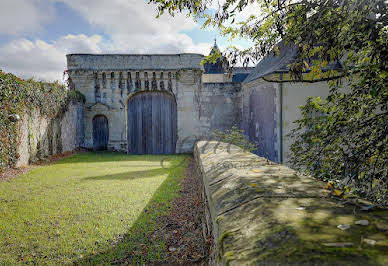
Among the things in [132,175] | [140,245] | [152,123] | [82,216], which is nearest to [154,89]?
[152,123]

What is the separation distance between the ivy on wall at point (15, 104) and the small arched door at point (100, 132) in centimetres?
318

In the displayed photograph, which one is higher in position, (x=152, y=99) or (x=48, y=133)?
(x=152, y=99)

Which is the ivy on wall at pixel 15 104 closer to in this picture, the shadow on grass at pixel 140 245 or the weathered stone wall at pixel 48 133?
the weathered stone wall at pixel 48 133

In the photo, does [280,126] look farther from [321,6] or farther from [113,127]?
[113,127]

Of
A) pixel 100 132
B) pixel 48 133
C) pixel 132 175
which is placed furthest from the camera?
pixel 100 132

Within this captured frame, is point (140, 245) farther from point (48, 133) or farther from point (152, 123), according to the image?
point (152, 123)

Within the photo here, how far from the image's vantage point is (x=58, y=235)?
3408 millimetres

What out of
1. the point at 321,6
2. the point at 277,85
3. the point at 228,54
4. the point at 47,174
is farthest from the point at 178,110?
the point at 321,6

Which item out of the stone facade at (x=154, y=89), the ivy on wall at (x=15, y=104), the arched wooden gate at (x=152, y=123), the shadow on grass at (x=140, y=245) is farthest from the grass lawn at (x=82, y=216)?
the arched wooden gate at (x=152, y=123)

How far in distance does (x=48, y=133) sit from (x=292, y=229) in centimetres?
1060

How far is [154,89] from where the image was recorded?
13.0 meters

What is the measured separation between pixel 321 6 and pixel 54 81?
1040 cm

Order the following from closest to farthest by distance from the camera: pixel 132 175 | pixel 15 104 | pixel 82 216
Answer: pixel 82 216 → pixel 132 175 → pixel 15 104

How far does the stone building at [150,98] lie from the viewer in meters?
12.8
